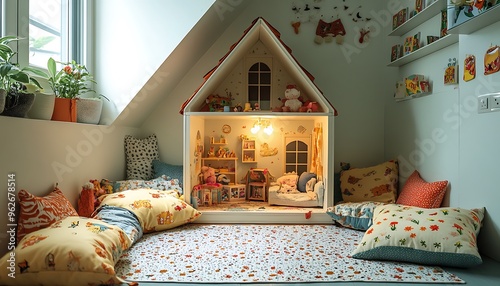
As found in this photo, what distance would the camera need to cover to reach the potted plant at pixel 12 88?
1804 mm

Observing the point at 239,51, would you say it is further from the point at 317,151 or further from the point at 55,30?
the point at 55,30

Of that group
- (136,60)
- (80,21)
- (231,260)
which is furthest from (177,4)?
(231,260)

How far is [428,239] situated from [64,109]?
2196 millimetres

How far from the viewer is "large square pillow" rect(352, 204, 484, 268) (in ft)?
6.10

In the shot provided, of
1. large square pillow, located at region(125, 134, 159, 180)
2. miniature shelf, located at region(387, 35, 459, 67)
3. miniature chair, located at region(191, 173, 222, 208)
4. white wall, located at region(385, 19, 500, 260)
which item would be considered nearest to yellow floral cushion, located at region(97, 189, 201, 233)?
miniature chair, located at region(191, 173, 222, 208)

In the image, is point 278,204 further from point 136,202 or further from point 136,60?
point 136,60

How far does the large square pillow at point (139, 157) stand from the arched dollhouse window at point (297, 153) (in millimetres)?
1196

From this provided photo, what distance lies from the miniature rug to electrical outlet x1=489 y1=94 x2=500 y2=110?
2.86 feet

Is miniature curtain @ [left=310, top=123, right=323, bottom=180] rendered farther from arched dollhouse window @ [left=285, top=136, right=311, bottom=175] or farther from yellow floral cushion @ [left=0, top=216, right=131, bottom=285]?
yellow floral cushion @ [left=0, top=216, right=131, bottom=285]

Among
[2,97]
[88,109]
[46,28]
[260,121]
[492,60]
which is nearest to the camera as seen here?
[2,97]

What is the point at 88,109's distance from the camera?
2.63 metres

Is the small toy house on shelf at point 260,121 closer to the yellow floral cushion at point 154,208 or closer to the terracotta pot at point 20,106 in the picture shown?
the yellow floral cushion at point 154,208

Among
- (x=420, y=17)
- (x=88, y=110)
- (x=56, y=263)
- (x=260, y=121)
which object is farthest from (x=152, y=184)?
(x=420, y=17)

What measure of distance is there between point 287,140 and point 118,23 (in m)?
1.70
